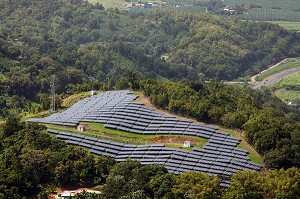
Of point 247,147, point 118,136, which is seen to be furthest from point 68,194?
point 247,147

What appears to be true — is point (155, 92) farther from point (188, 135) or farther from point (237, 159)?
point (237, 159)

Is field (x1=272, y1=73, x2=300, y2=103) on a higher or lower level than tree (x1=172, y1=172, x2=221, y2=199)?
lower

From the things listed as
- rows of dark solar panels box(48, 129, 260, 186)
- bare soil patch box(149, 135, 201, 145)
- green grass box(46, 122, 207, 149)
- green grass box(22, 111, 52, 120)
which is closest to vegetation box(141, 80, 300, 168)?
rows of dark solar panels box(48, 129, 260, 186)

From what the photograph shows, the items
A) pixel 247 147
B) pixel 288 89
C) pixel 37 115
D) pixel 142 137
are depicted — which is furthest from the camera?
pixel 288 89

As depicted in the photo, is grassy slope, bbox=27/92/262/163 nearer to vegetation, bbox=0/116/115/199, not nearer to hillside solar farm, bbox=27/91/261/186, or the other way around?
hillside solar farm, bbox=27/91/261/186

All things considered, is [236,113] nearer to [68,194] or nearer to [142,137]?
[142,137]
